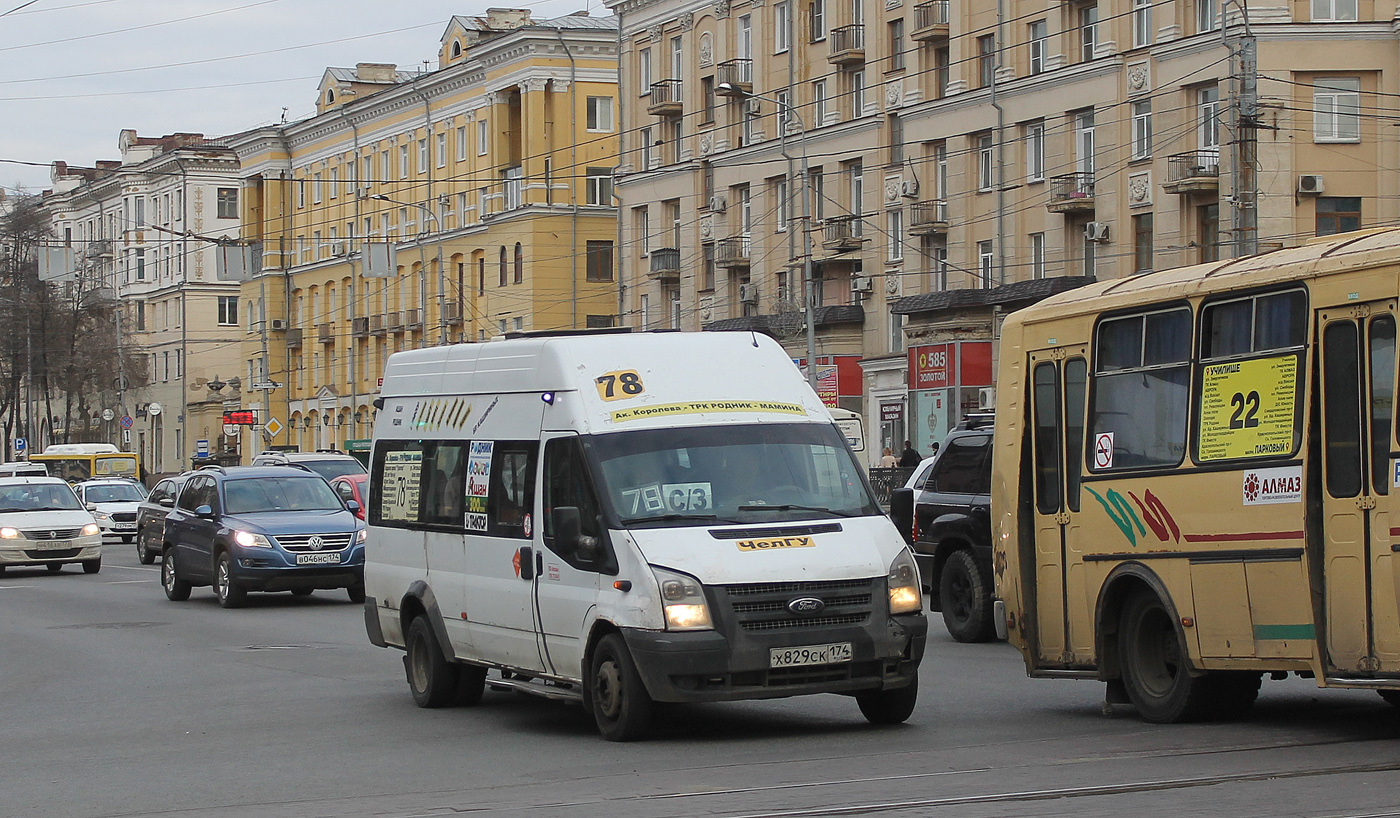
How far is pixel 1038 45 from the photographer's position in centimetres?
5059

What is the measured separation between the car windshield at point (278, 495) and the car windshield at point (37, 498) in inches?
352

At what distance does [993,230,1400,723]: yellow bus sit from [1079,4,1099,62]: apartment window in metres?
37.0

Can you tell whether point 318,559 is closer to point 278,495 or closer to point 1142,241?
point 278,495

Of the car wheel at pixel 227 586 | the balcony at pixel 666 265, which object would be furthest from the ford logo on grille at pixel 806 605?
the balcony at pixel 666 265

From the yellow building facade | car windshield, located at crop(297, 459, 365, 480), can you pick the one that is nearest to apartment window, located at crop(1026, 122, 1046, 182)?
car windshield, located at crop(297, 459, 365, 480)

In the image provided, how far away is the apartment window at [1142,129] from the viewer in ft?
153

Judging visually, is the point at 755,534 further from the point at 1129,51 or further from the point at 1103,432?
the point at 1129,51

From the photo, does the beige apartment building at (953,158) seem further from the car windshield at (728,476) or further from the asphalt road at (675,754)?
the car windshield at (728,476)

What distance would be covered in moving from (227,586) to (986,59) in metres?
32.6

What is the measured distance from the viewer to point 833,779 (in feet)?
32.3

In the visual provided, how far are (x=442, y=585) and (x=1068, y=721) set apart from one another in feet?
13.8

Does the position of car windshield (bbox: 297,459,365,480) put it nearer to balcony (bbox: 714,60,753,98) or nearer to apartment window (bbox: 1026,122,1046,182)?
apartment window (bbox: 1026,122,1046,182)

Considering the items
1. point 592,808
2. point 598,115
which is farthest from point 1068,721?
point 598,115

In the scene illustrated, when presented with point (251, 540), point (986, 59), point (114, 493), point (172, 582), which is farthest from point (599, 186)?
point (251, 540)
